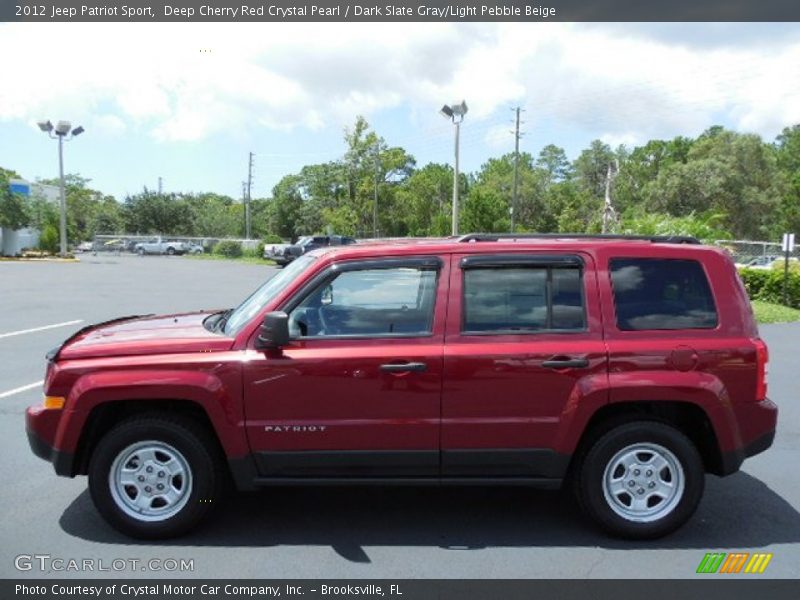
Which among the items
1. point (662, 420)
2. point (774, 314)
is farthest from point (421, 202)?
point (662, 420)

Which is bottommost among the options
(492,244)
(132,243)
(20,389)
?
(20,389)

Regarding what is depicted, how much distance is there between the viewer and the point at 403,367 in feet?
13.5

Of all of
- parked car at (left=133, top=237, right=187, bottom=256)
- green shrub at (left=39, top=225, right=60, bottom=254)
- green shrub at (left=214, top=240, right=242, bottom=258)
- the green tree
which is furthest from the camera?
parked car at (left=133, top=237, right=187, bottom=256)

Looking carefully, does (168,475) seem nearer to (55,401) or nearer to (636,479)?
(55,401)

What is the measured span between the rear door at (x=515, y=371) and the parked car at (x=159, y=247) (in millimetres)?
59298

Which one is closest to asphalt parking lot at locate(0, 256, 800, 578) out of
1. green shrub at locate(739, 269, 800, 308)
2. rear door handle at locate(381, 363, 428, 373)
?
rear door handle at locate(381, 363, 428, 373)

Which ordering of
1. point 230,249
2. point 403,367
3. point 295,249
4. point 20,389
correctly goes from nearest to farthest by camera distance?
point 403,367 < point 20,389 < point 295,249 < point 230,249

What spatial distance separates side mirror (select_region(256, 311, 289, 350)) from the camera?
3990mm

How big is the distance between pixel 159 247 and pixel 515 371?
60359 millimetres

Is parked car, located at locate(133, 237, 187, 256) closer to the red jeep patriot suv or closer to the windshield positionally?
the windshield

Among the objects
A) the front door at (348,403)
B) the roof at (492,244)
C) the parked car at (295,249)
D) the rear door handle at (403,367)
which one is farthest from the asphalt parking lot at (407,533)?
the parked car at (295,249)

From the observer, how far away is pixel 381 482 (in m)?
4.22

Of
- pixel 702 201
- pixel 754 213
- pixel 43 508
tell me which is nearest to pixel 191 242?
pixel 702 201

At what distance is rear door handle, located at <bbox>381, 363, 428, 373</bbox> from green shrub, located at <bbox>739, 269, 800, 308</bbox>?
60.8 ft
